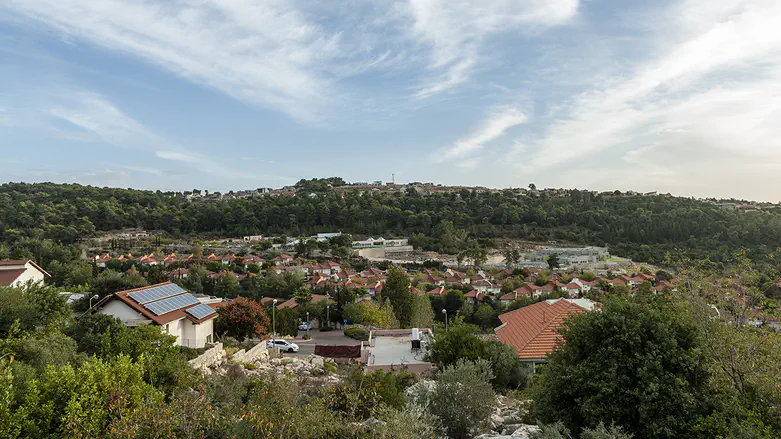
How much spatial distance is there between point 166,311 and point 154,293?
119 cm

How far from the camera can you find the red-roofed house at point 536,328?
43.9 feet

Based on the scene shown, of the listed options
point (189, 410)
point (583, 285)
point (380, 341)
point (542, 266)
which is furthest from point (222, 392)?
point (542, 266)

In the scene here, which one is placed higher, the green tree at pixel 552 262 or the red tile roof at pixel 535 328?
the red tile roof at pixel 535 328

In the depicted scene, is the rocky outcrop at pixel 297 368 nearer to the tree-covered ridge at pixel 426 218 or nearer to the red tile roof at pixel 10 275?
the red tile roof at pixel 10 275

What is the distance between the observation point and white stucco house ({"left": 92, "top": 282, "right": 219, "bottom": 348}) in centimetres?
1271

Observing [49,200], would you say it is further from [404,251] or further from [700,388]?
[700,388]

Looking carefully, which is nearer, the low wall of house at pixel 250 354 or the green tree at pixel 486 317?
the low wall of house at pixel 250 354

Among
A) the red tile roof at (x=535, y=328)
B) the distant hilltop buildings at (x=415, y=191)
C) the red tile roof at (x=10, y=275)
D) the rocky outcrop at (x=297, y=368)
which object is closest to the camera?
the rocky outcrop at (x=297, y=368)

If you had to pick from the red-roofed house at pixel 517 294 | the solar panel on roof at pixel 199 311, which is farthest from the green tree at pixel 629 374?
the red-roofed house at pixel 517 294

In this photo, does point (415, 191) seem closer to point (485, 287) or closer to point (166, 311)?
point (485, 287)

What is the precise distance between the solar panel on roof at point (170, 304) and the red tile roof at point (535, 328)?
10469 millimetres

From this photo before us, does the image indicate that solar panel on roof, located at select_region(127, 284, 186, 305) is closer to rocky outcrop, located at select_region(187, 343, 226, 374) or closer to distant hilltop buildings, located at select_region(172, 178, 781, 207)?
rocky outcrop, located at select_region(187, 343, 226, 374)

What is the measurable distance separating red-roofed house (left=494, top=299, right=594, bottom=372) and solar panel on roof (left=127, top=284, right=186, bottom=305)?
11026 mm

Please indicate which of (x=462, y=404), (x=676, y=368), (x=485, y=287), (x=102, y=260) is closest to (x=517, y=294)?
(x=485, y=287)
